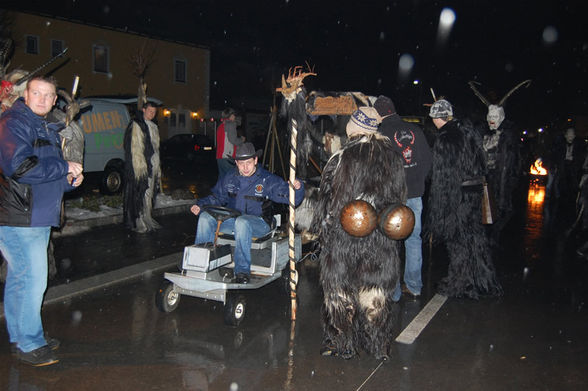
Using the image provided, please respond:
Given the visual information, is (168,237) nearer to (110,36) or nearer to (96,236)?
(96,236)

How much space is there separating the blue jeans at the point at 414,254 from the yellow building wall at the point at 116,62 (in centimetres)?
2570

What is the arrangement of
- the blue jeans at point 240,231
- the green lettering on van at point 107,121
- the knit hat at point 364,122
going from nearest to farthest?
the knit hat at point 364,122 < the blue jeans at point 240,231 < the green lettering on van at point 107,121

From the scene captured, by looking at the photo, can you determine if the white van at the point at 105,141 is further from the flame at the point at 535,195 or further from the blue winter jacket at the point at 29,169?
the flame at the point at 535,195

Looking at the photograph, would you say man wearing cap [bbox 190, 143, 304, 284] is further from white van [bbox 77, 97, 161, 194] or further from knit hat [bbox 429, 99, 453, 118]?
white van [bbox 77, 97, 161, 194]

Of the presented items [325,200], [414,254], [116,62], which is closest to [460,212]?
[414,254]

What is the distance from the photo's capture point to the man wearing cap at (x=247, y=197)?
542cm

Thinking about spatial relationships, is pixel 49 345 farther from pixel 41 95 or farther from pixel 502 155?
pixel 502 155

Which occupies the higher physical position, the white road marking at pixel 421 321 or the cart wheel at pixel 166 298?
the cart wheel at pixel 166 298

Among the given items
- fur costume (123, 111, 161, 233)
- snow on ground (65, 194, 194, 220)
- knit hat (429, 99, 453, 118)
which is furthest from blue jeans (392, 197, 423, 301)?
snow on ground (65, 194, 194, 220)

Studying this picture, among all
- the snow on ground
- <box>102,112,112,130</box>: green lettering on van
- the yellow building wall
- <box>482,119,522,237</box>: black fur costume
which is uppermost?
the yellow building wall

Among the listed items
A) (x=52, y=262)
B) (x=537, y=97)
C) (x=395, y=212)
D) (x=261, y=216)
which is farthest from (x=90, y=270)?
(x=537, y=97)

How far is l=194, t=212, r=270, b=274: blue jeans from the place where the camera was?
5.22 meters

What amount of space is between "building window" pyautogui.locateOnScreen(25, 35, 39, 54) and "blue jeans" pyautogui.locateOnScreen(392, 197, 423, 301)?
2891 centimetres

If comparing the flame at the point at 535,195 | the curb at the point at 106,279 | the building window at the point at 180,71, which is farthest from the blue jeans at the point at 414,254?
the building window at the point at 180,71
